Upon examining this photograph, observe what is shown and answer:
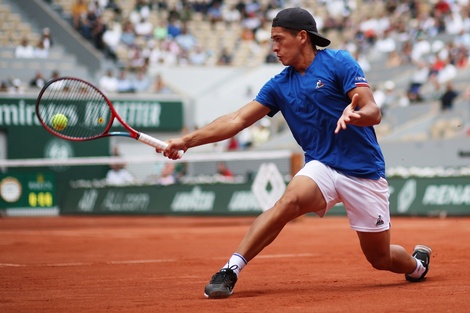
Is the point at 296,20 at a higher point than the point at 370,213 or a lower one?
higher

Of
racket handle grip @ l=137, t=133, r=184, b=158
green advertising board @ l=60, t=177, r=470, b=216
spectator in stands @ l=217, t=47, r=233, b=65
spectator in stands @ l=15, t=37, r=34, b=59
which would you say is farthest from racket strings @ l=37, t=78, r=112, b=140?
spectator in stands @ l=217, t=47, r=233, b=65

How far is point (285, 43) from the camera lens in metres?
7.17

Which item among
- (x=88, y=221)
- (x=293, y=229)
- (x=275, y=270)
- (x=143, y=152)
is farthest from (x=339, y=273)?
(x=143, y=152)

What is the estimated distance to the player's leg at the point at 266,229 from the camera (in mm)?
6879

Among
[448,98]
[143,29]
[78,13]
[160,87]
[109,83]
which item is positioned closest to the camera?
[448,98]

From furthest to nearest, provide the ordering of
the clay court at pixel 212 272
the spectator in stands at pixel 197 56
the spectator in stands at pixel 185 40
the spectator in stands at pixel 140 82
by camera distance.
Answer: the spectator in stands at pixel 185 40, the spectator in stands at pixel 197 56, the spectator in stands at pixel 140 82, the clay court at pixel 212 272

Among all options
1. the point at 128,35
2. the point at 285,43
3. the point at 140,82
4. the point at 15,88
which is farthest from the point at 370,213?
the point at 128,35

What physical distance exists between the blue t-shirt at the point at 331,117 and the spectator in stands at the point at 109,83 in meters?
21.9

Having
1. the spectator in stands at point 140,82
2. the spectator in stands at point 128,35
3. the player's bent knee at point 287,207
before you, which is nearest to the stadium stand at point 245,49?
the spectator in stands at point 128,35

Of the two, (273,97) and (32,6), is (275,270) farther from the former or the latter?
(32,6)

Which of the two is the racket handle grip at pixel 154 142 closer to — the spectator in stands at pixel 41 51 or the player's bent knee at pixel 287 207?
the player's bent knee at pixel 287 207

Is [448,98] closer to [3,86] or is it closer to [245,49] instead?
[245,49]

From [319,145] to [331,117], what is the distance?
0.85 feet

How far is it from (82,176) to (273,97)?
63.3 ft
